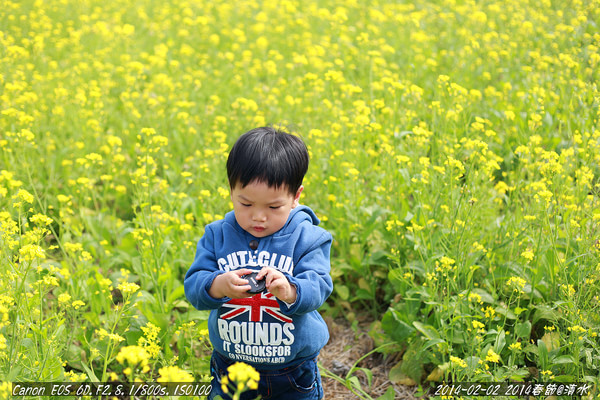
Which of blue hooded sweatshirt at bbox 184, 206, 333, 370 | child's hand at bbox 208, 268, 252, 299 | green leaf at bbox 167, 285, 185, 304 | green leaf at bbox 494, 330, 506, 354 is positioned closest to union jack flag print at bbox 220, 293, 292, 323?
blue hooded sweatshirt at bbox 184, 206, 333, 370

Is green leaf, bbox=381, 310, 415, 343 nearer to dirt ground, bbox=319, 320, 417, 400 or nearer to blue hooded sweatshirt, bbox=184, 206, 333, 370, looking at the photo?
dirt ground, bbox=319, 320, 417, 400

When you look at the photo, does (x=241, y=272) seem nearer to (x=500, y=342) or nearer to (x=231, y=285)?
(x=231, y=285)

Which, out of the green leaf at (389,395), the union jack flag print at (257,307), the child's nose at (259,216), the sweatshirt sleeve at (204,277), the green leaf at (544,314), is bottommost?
the green leaf at (389,395)

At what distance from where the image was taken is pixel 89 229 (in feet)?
13.8

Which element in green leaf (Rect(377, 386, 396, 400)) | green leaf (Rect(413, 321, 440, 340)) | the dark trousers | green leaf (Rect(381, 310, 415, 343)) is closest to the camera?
the dark trousers

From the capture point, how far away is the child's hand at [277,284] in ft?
7.13

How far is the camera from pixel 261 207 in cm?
238

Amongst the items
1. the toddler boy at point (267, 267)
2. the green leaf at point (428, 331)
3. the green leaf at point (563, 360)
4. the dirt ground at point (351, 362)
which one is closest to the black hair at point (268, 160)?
the toddler boy at point (267, 267)

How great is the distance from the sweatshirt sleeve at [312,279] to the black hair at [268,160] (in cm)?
28

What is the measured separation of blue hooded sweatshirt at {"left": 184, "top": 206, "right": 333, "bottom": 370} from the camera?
2.39 metres

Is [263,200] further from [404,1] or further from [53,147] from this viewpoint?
[404,1]

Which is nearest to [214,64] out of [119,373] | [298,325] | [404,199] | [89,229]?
[89,229]

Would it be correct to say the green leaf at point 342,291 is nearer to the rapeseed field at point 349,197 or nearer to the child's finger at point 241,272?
the rapeseed field at point 349,197

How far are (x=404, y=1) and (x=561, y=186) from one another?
6697mm
